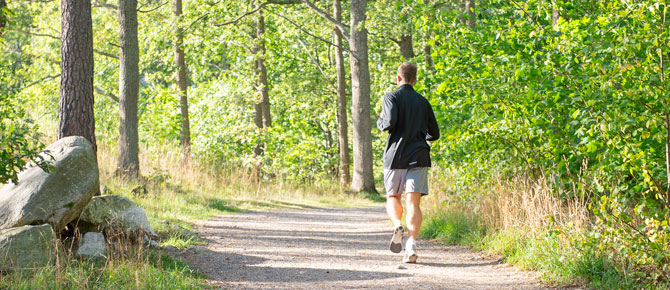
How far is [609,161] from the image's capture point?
5.70m

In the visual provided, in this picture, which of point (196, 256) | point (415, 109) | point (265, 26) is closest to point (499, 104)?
point (415, 109)

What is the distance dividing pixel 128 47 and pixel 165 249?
7080 millimetres

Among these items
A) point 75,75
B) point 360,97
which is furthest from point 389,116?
point 360,97

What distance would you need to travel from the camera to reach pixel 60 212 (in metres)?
6.55

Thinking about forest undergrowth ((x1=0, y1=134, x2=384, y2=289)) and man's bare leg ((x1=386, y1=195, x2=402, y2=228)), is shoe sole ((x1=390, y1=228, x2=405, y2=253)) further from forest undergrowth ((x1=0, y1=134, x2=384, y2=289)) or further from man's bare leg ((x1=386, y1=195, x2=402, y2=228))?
forest undergrowth ((x1=0, y1=134, x2=384, y2=289))

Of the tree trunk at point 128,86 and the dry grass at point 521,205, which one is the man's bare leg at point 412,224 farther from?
the tree trunk at point 128,86

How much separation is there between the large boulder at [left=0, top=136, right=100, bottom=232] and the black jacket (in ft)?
10.3

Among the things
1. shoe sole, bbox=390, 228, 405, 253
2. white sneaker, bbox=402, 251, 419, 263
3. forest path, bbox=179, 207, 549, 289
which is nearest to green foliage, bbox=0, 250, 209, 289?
forest path, bbox=179, 207, 549, 289

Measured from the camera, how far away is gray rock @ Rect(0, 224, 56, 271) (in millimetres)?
5676

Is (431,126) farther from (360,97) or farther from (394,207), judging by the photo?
(360,97)

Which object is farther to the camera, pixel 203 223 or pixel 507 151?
pixel 203 223

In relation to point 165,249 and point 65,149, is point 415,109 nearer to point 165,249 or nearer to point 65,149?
point 165,249

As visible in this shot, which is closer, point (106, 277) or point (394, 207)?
point (106, 277)

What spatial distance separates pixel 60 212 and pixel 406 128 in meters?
3.62
